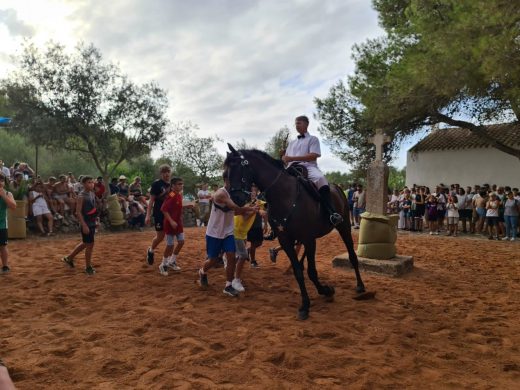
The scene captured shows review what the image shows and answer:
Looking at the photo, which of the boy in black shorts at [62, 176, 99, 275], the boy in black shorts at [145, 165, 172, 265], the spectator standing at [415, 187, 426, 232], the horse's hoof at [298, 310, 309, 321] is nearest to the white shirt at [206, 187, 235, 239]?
the horse's hoof at [298, 310, 309, 321]

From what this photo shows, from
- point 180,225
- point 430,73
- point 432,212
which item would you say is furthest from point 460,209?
point 180,225

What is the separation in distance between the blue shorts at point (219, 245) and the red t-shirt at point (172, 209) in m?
1.43

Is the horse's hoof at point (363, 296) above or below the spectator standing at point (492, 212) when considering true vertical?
below

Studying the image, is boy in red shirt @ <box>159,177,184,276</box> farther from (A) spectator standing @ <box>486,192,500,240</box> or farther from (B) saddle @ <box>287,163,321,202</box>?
(A) spectator standing @ <box>486,192,500,240</box>

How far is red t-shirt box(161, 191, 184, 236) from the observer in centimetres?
700

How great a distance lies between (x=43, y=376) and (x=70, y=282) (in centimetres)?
345

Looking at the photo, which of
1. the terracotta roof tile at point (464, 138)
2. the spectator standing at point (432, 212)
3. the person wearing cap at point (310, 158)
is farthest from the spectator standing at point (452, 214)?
the person wearing cap at point (310, 158)

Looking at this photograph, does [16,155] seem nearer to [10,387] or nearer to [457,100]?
[457,100]

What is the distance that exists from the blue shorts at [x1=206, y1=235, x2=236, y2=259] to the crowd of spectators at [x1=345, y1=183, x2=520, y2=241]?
11.9 metres

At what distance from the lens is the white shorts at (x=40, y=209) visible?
485 inches

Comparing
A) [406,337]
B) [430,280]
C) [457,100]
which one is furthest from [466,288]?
[457,100]

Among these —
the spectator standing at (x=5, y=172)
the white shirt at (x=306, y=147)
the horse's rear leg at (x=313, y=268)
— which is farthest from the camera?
the spectator standing at (x=5, y=172)

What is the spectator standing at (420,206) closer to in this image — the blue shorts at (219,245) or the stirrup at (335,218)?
the stirrup at (335,218)

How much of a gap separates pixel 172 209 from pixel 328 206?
120 inches
